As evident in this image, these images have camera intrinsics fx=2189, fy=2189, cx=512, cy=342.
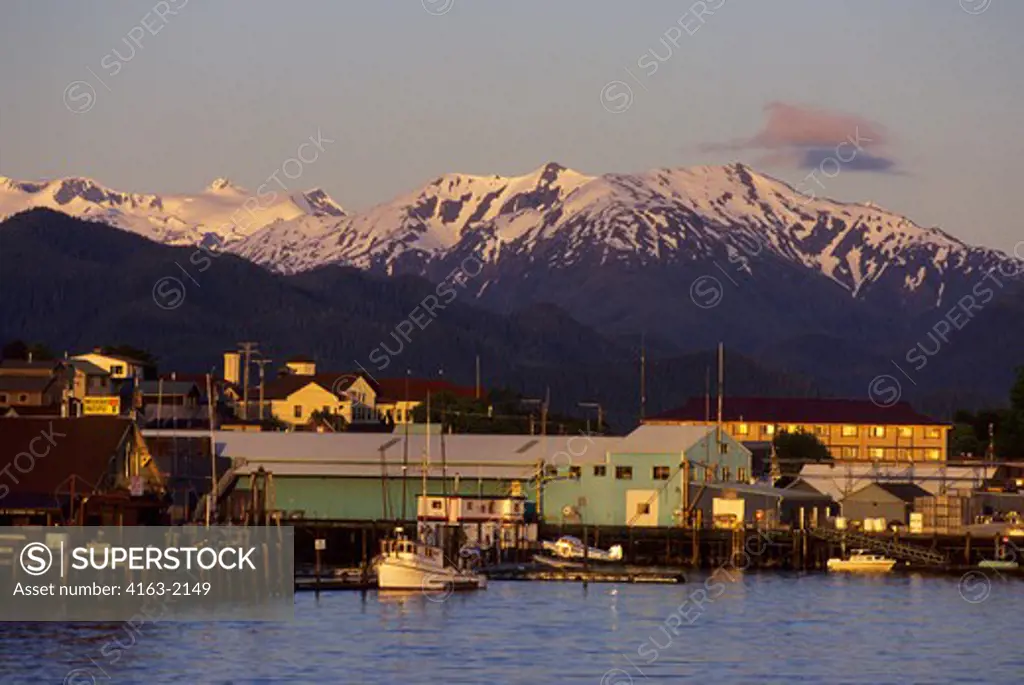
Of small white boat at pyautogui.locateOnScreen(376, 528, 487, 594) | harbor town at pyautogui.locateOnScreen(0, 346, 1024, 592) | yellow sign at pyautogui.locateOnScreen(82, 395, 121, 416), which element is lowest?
small white boat at pyautogui.locateOnScreen(376, 528, 487, 594)

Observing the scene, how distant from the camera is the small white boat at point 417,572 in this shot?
311 ft

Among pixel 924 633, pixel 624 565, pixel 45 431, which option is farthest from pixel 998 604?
pixel 45 431

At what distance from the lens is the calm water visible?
213 feet

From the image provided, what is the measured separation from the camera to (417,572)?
95250mm

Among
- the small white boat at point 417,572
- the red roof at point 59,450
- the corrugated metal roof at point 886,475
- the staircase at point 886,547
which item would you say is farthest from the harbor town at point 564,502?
the small white boat at point 417,572

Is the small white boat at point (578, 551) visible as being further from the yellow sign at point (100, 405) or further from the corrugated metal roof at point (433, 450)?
the yellow sign at point (100, 405)

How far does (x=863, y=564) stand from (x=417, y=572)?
34910mm

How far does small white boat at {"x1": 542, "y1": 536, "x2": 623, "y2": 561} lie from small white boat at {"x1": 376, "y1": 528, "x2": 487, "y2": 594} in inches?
724

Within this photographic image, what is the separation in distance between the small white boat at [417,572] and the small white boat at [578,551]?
18.4 meters

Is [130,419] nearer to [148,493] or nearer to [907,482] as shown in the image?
[148,493]

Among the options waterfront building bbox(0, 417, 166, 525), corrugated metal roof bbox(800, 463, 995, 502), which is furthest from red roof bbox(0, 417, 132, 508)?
corrugated metal roof bbox(800, 463, 995, 502)

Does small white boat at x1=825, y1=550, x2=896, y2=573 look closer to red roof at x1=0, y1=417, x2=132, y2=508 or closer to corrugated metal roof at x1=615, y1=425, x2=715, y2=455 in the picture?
corrugated metal roof at x1=615, y1=425, x2=715, y2=455

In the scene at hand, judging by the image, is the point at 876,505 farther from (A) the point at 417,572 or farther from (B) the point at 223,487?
(A) the point at 417,572

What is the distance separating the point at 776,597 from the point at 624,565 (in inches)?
757
